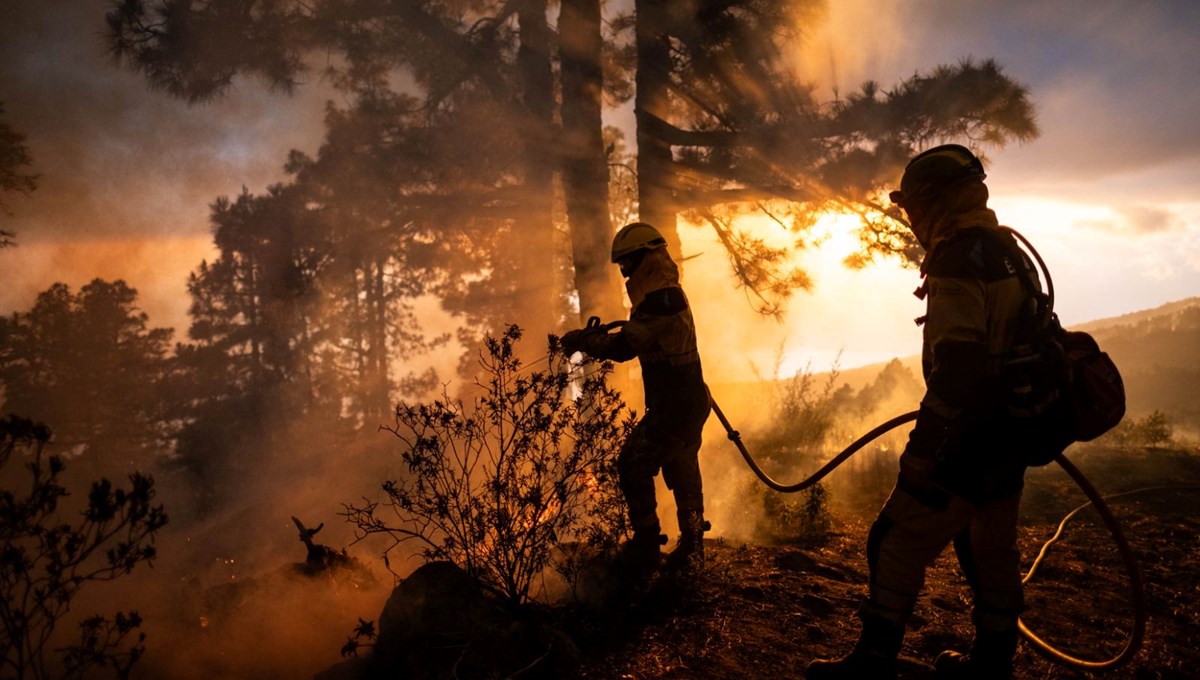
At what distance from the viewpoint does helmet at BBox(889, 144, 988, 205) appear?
8.79ft

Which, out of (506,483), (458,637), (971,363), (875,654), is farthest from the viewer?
(506,483)

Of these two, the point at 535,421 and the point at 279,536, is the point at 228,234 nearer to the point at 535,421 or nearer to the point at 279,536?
the point at 279,536

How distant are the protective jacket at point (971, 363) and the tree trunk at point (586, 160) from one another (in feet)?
19.5

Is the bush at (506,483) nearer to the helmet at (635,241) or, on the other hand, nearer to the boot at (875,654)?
the helmet at (635,241)

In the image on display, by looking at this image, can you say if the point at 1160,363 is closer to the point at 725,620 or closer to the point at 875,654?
the point at 725,620

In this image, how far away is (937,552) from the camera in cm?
263

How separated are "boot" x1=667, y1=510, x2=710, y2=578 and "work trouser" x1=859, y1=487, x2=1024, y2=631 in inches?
63.8

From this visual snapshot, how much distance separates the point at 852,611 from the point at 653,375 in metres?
1.87

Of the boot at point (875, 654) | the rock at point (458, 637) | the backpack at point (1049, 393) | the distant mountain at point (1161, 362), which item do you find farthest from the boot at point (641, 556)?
the distant mountain at point (1161, 362)

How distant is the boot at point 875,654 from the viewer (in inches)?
101

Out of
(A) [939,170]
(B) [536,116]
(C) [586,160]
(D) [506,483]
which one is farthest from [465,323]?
(A) [939,170]

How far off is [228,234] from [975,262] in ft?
50.8

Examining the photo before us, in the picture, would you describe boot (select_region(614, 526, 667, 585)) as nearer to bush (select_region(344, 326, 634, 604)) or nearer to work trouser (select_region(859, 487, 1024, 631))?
bush (select_region(344, 326, 634, 604))

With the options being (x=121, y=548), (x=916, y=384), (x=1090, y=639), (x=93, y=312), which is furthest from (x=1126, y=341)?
(x=93, y=312)
